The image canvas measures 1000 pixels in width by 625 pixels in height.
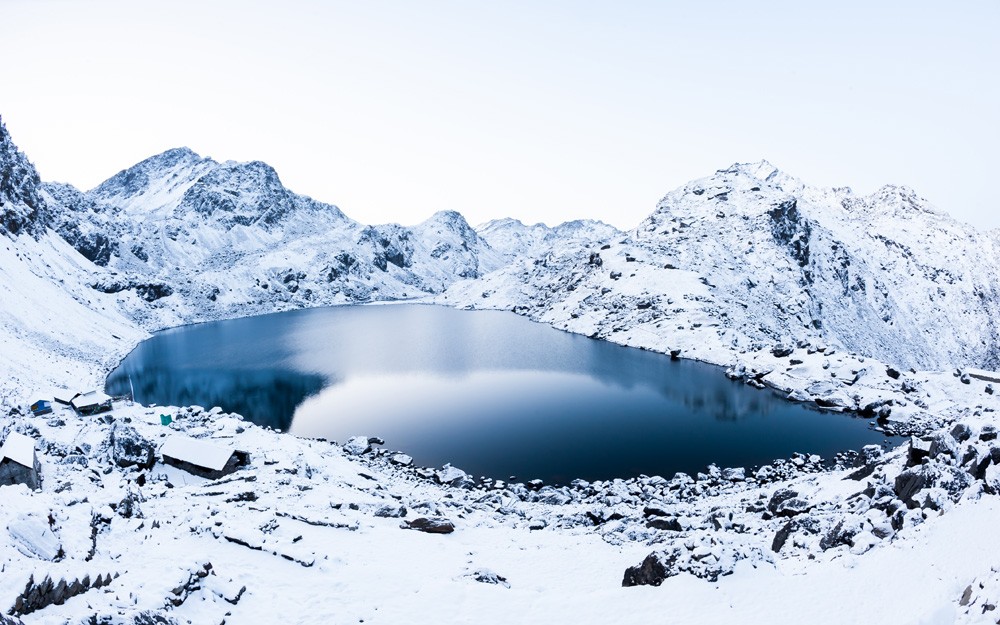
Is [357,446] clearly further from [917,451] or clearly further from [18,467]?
[917,451]

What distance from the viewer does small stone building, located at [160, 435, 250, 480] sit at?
115 feet

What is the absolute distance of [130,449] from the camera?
118ft

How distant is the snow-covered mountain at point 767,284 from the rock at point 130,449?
78919mm

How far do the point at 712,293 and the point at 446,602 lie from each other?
348 ft

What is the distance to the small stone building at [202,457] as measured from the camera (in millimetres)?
35156

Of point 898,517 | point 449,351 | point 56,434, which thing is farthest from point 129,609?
point 449,351

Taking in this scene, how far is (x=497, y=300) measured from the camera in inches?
7185

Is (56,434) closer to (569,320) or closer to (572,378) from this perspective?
(572,378)

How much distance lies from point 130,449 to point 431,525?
1009 inches

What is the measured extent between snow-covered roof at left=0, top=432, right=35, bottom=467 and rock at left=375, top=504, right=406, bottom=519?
19455 mm

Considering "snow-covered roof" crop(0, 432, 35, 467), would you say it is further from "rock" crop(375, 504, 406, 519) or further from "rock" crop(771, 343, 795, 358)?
"rock" crop(771, 343, 795, 358)

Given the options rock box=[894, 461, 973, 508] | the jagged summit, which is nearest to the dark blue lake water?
rock box=[894, 461, 973, 508]

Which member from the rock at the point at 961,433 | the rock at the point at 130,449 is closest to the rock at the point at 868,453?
the rock at the point at 961,433

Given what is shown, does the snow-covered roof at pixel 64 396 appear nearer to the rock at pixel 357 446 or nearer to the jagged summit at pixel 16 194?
the rock at pixel 357 446
